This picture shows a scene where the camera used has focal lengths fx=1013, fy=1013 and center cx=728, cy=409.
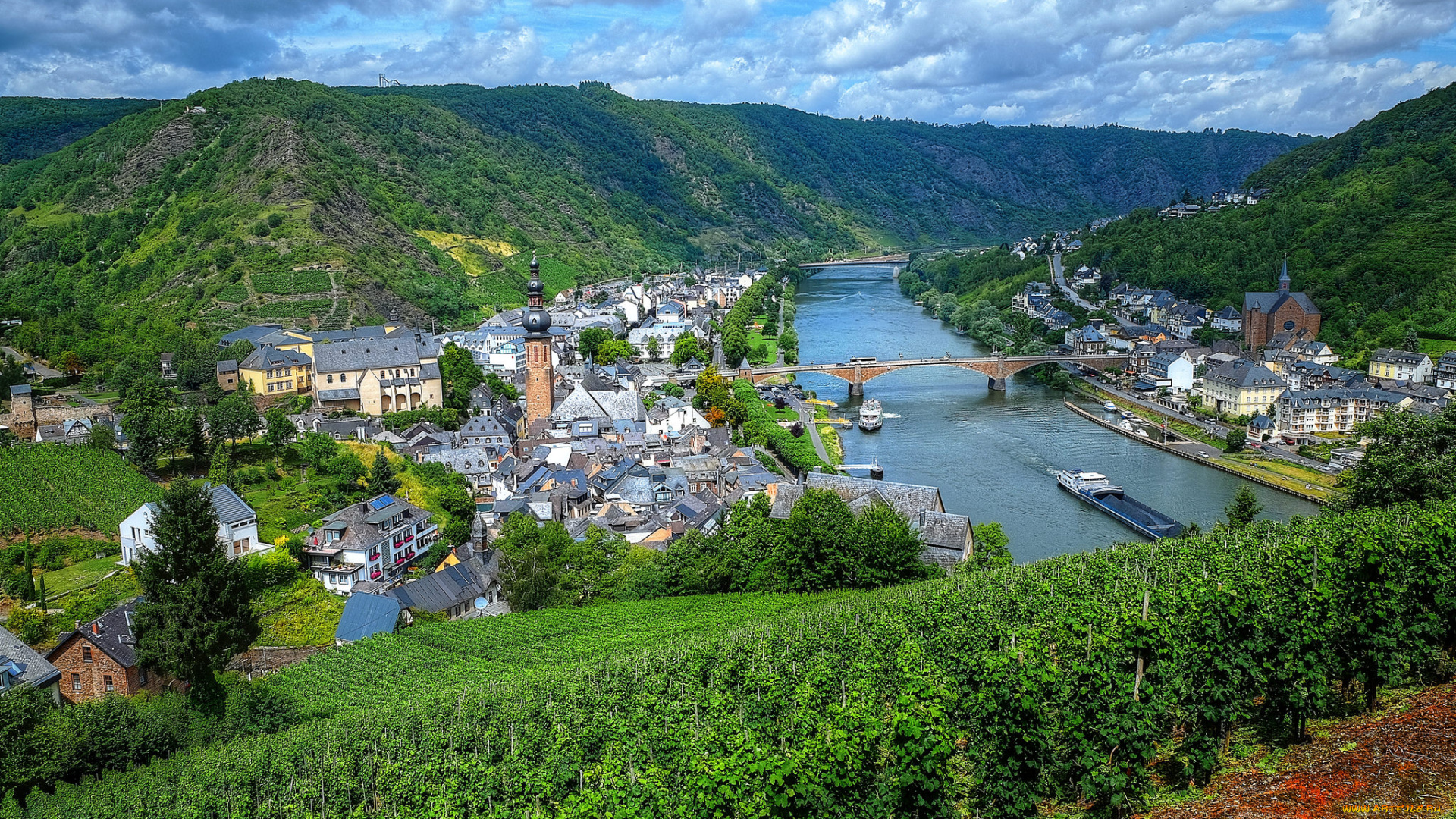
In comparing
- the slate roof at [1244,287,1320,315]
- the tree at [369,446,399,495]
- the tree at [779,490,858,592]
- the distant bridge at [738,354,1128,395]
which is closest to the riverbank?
the distant bridge at [738,354,1128,395]

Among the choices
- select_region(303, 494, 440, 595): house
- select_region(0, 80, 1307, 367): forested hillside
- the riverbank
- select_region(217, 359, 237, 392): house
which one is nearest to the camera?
select_region(303, 494, 440, 595): house

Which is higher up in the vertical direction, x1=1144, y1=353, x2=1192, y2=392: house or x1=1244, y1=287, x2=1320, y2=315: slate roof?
x1=1244, y1=287, x2=1320, y2=315: slate roof

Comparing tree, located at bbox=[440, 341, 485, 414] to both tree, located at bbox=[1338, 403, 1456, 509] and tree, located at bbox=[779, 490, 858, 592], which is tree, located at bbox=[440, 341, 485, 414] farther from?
tree, located at bbox=[1338, 403, 1456, 509]

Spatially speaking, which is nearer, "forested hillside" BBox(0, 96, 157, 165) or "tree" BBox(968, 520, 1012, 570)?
"tree" BBox(968, 520, 1012, 570)

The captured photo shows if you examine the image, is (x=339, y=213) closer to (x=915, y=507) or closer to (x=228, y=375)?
(x=228, y=375)

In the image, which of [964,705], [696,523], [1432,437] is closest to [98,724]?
[964,705]

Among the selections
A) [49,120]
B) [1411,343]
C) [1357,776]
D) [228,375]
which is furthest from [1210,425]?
[49,120]
